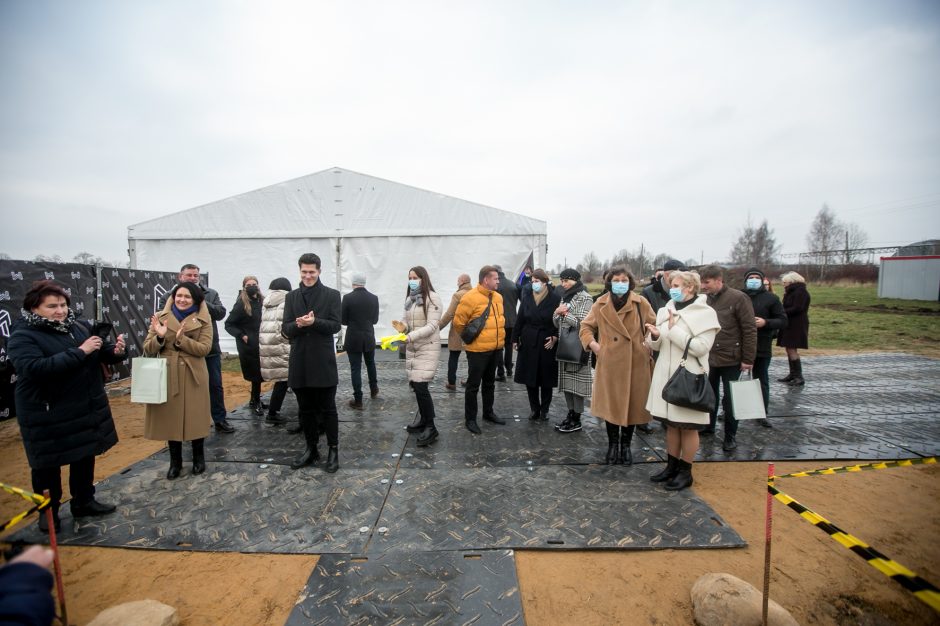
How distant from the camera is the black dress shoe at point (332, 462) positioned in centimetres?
433

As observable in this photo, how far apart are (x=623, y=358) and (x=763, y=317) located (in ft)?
8.57

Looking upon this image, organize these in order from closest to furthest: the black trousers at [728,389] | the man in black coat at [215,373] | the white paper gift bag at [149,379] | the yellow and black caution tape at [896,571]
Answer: the yellow and black caution tape at [896,571] → the white paper gift bag at [149,379] → the black trousers at [728,389] → the man in black coat at [215,373]

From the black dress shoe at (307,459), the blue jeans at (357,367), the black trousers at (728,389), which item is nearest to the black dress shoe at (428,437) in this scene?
the black dress shoe at (307,459)

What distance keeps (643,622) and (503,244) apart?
30.1ft

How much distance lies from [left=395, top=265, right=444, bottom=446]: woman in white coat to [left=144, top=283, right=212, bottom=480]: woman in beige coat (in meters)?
2.06

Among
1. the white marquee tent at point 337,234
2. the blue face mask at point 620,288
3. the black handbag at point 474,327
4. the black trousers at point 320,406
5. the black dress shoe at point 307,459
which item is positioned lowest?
the black dress shoe at point 307,459

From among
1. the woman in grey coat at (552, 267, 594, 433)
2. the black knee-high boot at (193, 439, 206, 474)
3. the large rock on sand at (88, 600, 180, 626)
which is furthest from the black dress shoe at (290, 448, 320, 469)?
the woman in grey coat at (552, 267, 594, 433)

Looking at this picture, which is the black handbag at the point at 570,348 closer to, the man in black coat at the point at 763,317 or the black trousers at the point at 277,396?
the man in black coat at the point at 763,317

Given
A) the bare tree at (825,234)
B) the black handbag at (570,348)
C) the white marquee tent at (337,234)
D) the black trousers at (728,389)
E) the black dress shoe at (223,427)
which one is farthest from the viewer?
A: the bare tree at (825,234)

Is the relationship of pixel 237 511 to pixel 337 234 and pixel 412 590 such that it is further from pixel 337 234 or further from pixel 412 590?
pixel 337 234

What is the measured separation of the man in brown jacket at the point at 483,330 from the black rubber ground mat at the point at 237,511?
60.0 inches

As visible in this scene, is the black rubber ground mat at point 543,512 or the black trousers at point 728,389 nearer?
Answer: the black rubber ground mat at point 543,512

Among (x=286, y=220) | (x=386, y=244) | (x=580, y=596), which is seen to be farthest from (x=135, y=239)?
(x=580, y=596)

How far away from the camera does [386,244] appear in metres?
11.1
